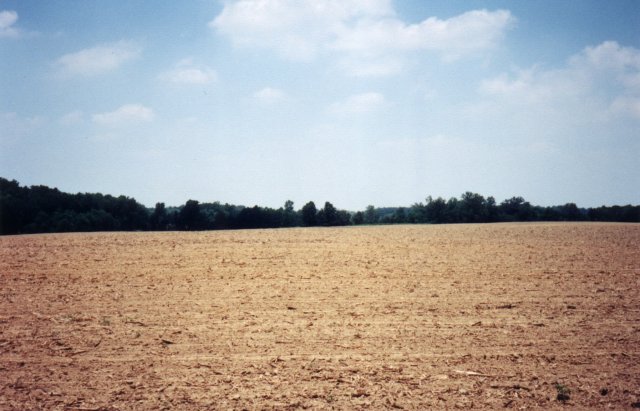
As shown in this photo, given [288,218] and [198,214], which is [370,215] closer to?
[288,218]

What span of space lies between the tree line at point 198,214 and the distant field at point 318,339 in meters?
54.6

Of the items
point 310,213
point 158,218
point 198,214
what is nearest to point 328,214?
point 310,213

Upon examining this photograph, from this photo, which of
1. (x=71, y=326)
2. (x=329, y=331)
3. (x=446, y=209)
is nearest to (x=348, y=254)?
(x=329, y=331)

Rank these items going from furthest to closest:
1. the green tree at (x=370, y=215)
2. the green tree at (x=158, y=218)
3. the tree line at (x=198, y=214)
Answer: the green tree at (x=370, y=215) < the green tree at (x=158, y=218) < the tree line at (x=198, y=214)

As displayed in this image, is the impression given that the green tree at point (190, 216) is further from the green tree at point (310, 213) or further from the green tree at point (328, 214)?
the green tree at point (328, 214)

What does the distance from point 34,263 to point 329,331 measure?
48.3ft

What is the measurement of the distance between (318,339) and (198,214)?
66529 millimetres

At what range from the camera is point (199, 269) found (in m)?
14.0

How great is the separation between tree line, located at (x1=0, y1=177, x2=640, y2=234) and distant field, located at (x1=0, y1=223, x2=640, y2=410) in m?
54.6

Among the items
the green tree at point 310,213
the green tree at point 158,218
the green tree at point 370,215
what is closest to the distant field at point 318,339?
the green tree at point 158,218

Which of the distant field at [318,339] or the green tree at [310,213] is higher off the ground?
the green tree at [310,213]

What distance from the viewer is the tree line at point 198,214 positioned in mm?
56531

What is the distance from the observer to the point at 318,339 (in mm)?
6688

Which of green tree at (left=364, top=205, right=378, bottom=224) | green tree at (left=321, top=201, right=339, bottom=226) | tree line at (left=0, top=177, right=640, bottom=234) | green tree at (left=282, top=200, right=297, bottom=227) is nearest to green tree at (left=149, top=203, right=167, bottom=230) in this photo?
tree line at (left=0, top=177, right=640, bottom=234)
